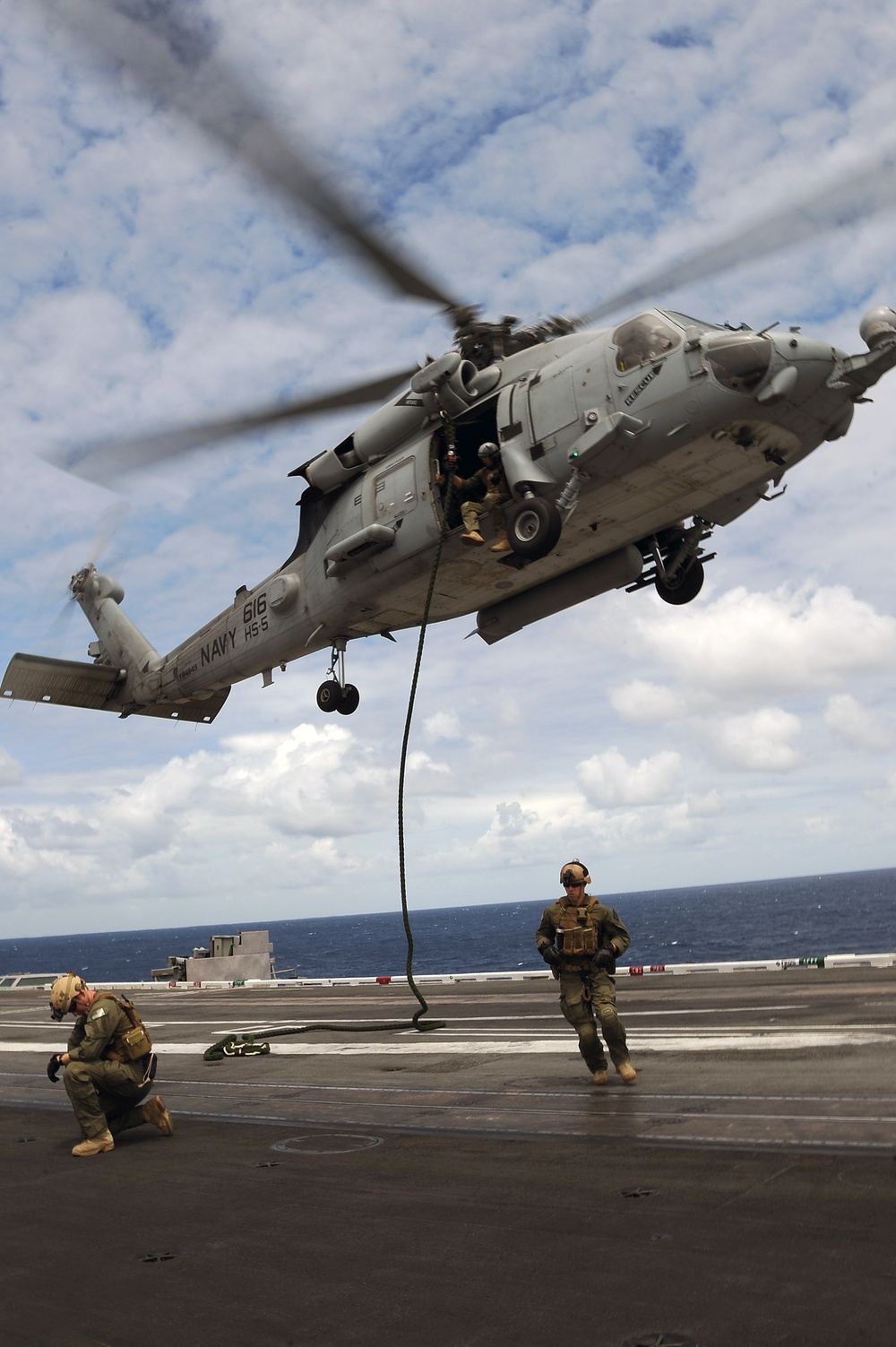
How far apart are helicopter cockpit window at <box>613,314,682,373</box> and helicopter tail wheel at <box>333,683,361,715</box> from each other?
832 cm

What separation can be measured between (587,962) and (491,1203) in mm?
3399

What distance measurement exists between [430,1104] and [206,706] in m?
15.9

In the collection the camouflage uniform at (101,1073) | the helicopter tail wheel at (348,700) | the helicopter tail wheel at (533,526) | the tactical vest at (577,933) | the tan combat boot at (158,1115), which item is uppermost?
the helicopter tail wheel at (533,526)

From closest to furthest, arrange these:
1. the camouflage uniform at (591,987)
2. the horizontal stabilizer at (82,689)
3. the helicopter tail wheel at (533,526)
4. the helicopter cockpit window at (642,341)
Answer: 1. the camouflage uniform at (591,987)
2. the helicopter cockpit window at (642,341)
3. the helicopter tail wheel at (533,526)
4. the horizontal stabilizer at (82,689)

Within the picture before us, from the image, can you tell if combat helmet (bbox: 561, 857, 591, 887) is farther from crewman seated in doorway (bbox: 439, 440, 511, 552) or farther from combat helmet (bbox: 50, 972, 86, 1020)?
crewman seated in doorway (bbox: 439, 440, 511, 552)

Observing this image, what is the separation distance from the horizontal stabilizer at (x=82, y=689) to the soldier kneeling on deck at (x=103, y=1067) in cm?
1390

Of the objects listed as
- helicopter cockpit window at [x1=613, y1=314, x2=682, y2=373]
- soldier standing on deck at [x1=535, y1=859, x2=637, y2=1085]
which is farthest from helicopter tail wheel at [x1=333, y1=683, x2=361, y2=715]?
soldier standing on deck at [x1=535, y1=859, x2=637, y2=1085]

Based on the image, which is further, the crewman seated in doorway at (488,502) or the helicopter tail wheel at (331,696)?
the helicopter tail wheel at (331,696)

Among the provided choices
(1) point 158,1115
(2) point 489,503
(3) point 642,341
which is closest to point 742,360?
(3) point 642,341

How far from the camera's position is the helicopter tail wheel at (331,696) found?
20312 millimetres

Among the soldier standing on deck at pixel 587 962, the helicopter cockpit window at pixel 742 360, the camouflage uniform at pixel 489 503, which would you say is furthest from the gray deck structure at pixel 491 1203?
the helicopter cockpit window at pixel 742 360

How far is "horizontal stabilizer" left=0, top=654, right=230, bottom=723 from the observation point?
22516 mm

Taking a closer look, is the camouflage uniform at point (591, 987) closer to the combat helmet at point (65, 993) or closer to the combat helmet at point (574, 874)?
the combat helmet at point (574, 874)

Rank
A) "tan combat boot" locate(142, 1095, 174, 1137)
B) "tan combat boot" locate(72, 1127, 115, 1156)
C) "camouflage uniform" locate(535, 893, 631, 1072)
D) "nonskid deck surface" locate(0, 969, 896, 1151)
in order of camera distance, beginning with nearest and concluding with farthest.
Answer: "nonskid deck surface" locate(0, 969, 896, 1151) → "tan combat boot" locate(72, 1127, 115, 1156) → "tan combat boot" locate(142, 1095, 174, 1137) → "camouflage uniform" locate(535, 893, 631, 1072)
